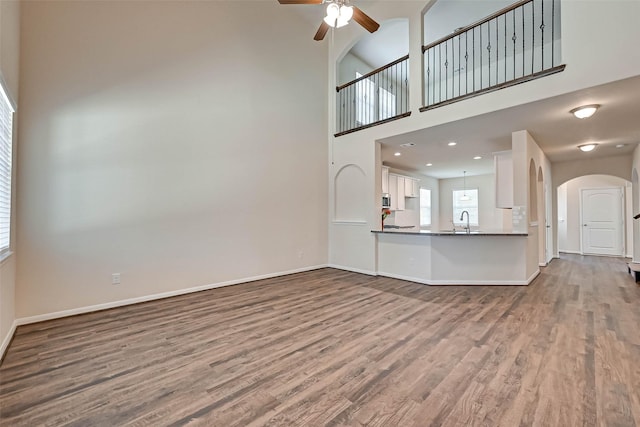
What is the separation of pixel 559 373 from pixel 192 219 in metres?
4.51

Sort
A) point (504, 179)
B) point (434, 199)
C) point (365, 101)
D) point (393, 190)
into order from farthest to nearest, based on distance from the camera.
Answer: point (434, 199) → point (393, 190) → point (365, 101) → point (504, 179)

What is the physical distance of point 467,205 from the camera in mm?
10312

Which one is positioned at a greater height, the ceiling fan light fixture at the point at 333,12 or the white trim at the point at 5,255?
the ceiling fan light fixture at the point at 333,12

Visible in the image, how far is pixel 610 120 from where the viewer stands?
4.17 meters

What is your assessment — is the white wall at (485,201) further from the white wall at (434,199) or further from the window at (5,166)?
the window at (5,166)

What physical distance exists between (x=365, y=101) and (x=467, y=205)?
603 centimetres

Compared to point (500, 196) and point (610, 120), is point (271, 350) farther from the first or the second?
point (610, 120)

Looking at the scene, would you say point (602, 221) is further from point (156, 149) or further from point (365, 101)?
point (156, 149)

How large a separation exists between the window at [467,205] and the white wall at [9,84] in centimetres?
1102

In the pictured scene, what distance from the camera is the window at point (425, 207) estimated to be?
10.1 m

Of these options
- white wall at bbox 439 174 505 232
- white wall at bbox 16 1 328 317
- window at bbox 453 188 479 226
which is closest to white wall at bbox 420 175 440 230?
white wall at bbox 439 174 505 232

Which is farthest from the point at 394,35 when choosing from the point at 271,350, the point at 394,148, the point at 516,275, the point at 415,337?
the point at 271,350

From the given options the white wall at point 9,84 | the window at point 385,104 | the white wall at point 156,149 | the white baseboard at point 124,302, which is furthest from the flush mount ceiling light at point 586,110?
the white wall at point 9,84

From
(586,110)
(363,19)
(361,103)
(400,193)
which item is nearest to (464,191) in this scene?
(400,193)
